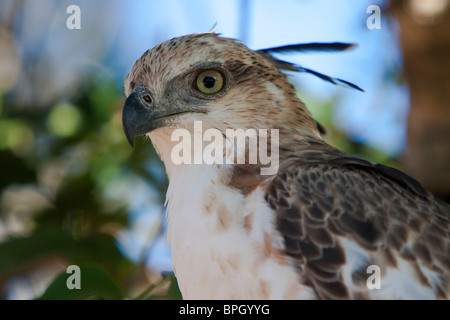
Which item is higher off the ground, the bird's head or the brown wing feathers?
the bird's head

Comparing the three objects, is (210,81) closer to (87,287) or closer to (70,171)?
(87,287)

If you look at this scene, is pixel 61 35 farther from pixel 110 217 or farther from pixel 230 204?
pixel 230 204

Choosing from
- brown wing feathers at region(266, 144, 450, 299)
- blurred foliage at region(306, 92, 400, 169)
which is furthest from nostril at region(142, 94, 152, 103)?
blurred foliage at region(306, 92, 400, 169)

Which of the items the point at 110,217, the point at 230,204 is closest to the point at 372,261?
the point at 230,204

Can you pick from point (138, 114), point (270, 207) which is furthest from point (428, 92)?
point (270, 207)

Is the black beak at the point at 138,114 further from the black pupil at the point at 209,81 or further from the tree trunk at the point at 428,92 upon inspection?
the tree trunk at the point at 428,92

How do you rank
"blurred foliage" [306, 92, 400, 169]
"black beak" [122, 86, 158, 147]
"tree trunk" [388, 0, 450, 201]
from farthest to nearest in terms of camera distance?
"blurred foliage" [306, 92, 400, 169] → "tree trunk" [388, 0, 450, 201] → "black beak" [122, 86, 158, 147]

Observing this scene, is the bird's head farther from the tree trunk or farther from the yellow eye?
the tree trunk

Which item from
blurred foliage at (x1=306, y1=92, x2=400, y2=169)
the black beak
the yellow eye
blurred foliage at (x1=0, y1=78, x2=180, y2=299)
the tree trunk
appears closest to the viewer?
the black beak
